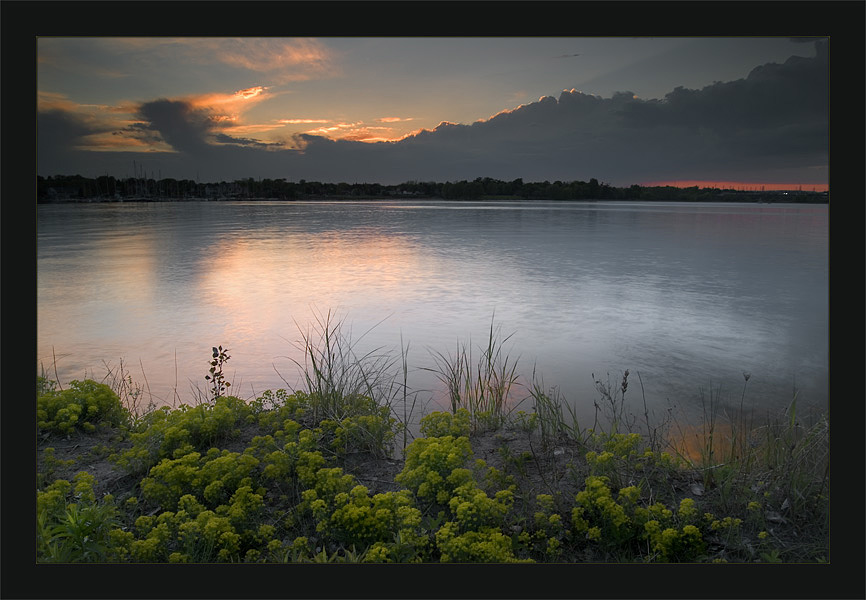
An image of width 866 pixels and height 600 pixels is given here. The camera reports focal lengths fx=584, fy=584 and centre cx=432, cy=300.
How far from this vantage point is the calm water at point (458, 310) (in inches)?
206

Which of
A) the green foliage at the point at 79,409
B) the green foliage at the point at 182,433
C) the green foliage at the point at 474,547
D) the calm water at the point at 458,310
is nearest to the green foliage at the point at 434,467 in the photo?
the green foliage at the point at 474,547

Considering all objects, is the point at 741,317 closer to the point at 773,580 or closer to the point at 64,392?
the point at 773,580

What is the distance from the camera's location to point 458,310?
283 inches

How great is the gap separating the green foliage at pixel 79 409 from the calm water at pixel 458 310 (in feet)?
1.71

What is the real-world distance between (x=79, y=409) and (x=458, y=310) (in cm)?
421

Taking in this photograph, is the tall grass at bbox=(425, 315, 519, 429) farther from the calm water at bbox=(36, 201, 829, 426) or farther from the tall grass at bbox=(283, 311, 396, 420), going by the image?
the tall grass at bbox=(283, 311, 396, 420)

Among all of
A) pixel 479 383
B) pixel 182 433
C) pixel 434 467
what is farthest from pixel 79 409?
pixel 479 383

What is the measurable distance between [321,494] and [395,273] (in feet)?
23.1

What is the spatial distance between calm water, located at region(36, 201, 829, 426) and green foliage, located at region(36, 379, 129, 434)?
1.71ft

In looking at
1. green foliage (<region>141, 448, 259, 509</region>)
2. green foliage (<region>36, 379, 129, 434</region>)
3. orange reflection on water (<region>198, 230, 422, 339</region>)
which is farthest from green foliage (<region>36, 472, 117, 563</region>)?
orange reflection on water (<region>198, 230, 422, 339</region>)

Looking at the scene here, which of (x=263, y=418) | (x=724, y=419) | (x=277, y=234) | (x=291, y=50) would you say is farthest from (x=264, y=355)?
(x=277, y=234)

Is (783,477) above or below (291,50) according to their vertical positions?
below

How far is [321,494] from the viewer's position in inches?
122

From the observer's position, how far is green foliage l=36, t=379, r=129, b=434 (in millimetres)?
4078
